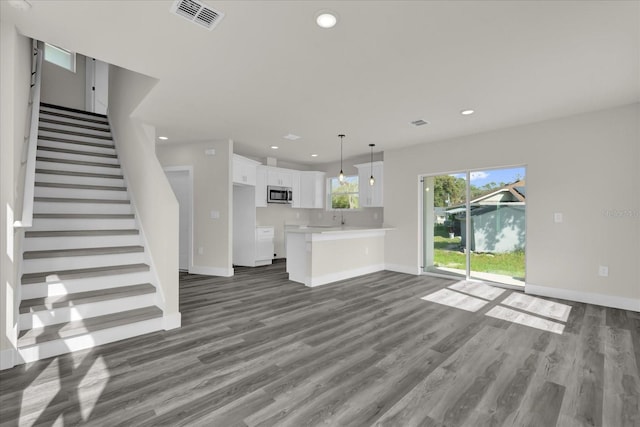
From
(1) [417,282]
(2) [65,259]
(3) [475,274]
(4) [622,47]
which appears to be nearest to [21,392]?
(2) [65,259]

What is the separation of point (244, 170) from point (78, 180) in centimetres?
293

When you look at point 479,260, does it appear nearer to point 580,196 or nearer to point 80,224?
point 580,196

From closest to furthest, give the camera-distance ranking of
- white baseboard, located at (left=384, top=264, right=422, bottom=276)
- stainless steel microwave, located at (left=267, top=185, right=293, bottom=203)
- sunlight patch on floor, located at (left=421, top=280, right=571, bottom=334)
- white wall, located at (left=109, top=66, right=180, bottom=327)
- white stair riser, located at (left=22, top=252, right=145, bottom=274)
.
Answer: white stair riser, located at (left=22, top=252, right=145, bottom=274)
white wall, located at (left=109, top=66, right=180, bottom=327)
sunlight patch on floor, located at (left=421, top=280, right=571, bottom=334)
white baseboard, located at (left=384, top=264, right=422, bottom=276)
stainless steel microwave, located at (left=267, top=185, right=293, bottom=203)

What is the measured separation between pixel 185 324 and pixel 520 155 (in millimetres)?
5404

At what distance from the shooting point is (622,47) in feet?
8.30

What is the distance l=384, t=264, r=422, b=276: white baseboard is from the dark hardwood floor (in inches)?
88.6

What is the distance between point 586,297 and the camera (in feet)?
13.5

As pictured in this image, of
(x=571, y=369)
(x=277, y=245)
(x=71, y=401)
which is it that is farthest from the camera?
(x=277, y=245)

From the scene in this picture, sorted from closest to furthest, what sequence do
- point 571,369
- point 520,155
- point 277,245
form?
1. point 571,369
2. point 520,155
3. point 277,245

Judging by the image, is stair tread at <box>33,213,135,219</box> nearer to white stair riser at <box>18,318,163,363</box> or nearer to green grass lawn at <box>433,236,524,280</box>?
white stair riser at <box>18,318,163,363</box>

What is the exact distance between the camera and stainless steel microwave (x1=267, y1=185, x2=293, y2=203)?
23.4 ft

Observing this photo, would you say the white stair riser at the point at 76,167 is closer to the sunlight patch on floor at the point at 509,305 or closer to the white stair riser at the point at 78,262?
the white stair riser at the point at 78,262

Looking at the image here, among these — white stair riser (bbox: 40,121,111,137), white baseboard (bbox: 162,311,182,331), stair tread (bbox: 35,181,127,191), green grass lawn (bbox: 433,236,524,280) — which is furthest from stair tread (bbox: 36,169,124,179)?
green grass lawn (bbox: 433,236,524,280)

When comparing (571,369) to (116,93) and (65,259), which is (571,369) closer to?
(65,259)
